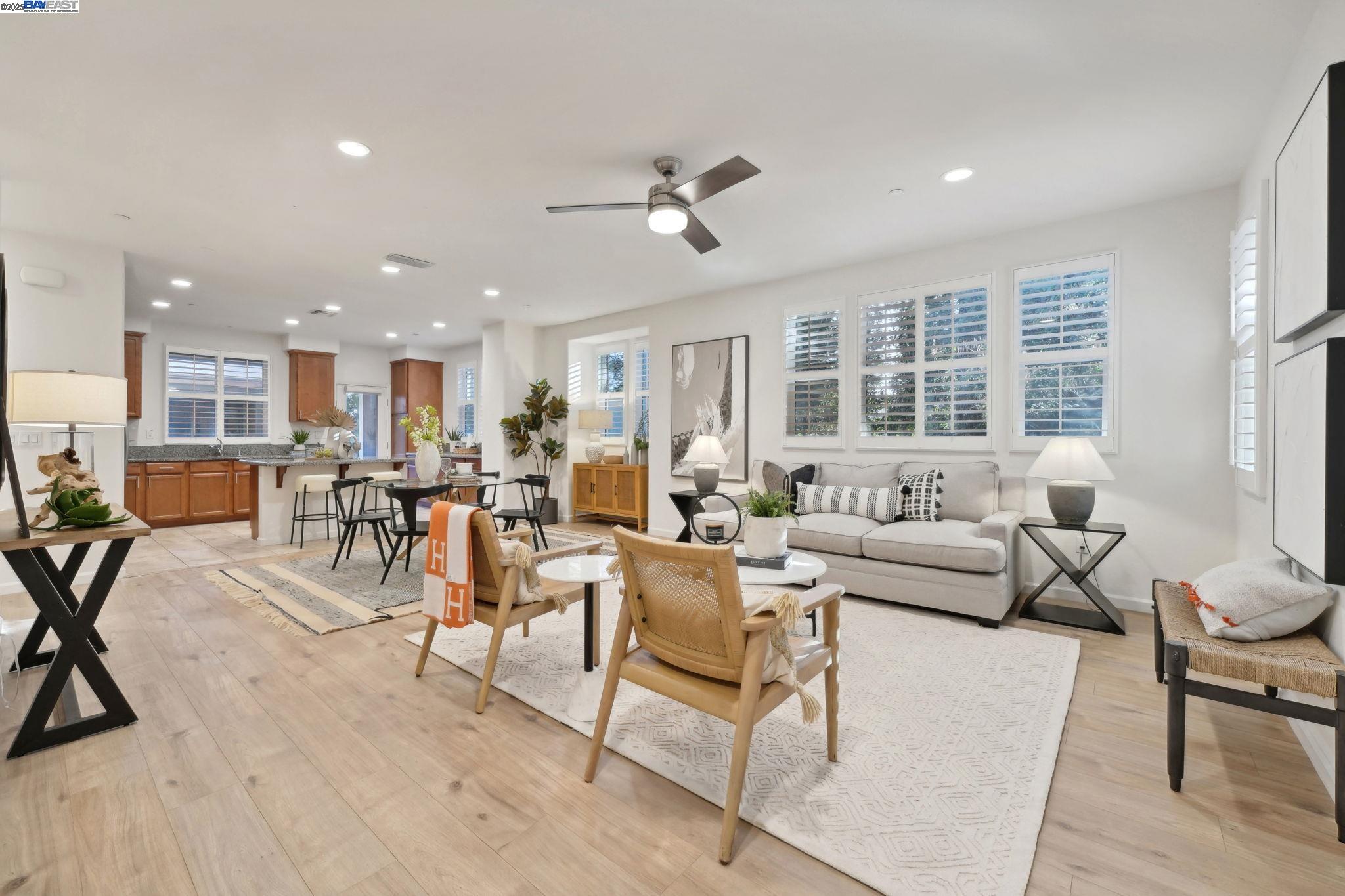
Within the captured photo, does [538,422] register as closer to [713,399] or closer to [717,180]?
[713,399]

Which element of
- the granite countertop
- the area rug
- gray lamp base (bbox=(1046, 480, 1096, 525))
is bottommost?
the area rug

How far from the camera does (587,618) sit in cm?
282

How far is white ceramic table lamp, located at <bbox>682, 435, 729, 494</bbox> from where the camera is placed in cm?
488

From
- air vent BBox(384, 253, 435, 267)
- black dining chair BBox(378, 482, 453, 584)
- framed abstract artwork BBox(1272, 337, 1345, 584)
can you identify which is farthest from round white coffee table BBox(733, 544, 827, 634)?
air vent BBox(384, 253, 435, 267)

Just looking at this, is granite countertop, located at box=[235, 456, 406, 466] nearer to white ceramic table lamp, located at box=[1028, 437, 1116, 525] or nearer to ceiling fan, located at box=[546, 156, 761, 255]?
ceiling fan, located at box=[546, 156, 761, 255]

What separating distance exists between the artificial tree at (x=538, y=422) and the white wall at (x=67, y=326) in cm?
367

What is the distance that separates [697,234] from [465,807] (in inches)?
116

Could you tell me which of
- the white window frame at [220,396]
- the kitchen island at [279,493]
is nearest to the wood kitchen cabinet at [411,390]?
the white window frame at [220,396]

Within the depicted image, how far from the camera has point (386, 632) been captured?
342cm

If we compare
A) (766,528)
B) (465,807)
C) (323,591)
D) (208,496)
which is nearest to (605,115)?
(766,528)

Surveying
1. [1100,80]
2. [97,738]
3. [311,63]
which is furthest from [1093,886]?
[311,63]

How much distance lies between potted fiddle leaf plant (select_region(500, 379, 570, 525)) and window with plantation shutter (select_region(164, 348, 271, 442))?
4.09 m

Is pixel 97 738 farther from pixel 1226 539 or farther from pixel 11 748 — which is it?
pixel 1226 539

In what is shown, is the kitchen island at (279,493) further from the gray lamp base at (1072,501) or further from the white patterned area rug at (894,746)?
the gray lamp base at (1072,501)
